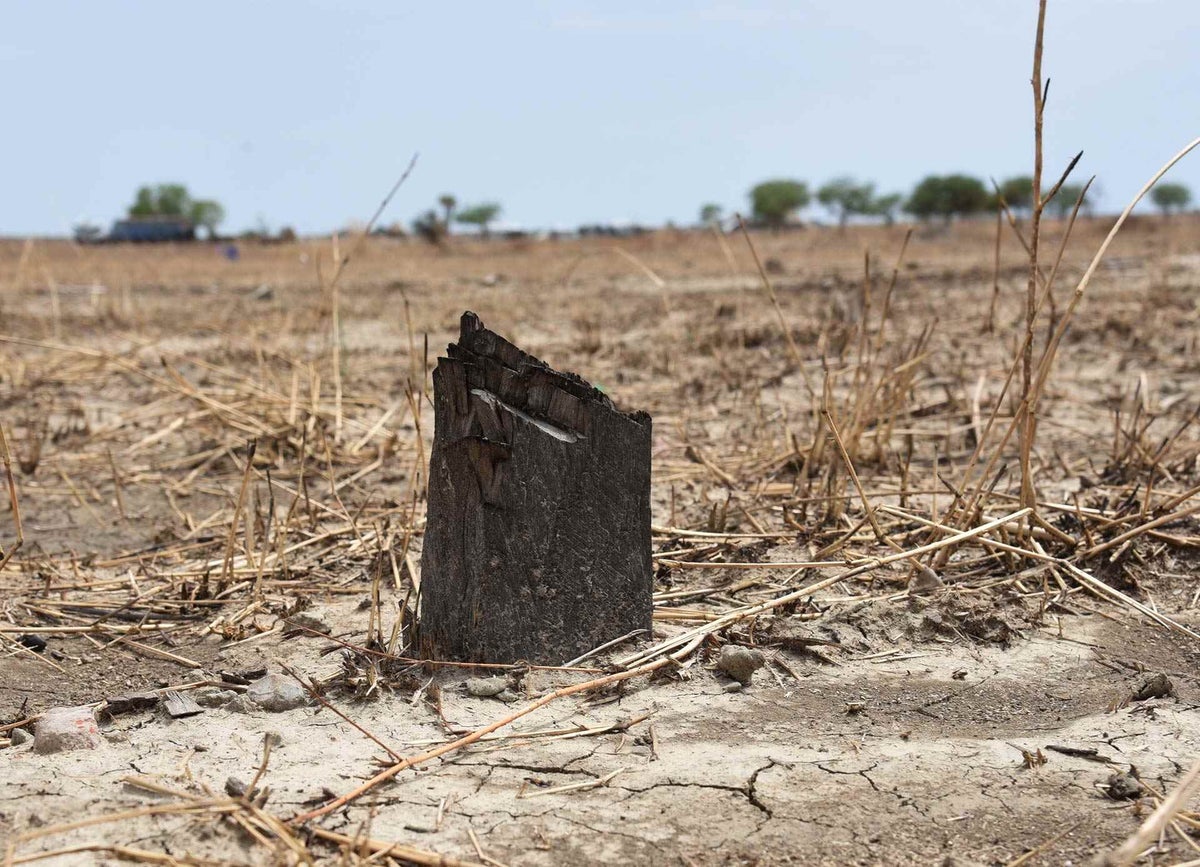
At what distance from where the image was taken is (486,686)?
2436mm

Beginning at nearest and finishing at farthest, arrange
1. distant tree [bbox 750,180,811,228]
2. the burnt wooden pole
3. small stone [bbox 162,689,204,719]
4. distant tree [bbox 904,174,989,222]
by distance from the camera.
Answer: small stone [bbox 162,689,204,719] < the burnt wooden pole < distant tree [bbox 904,174,989,222] < distant tree [bbox 750,180,811,228]

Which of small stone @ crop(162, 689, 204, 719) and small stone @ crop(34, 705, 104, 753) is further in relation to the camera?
small stone @ crop(162, 689, 204, 719)

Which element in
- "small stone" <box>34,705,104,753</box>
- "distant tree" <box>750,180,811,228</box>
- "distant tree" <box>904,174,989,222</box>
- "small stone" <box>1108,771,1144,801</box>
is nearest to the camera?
"small stone" <box>1108,771,1144,801</box>

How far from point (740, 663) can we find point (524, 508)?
0.59 m

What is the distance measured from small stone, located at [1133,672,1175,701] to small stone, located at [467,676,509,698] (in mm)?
1364

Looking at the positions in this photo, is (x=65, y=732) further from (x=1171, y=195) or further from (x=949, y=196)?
(x=1171, y=195)

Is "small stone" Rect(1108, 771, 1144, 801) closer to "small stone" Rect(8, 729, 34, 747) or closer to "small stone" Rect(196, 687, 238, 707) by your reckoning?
"small stone" Rect(196, 687, 238, 707)

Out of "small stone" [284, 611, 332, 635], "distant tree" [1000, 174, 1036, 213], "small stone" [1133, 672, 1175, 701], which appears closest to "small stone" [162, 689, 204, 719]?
"small stone" [284, 611, 332, 635]

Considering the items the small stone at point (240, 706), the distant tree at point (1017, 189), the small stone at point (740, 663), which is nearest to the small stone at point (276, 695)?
the small stone at point (240, 706)

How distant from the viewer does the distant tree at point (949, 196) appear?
6078 centimetres

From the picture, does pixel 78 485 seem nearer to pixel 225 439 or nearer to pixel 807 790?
pixel 225 439

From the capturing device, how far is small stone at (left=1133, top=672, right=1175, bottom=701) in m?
2.44

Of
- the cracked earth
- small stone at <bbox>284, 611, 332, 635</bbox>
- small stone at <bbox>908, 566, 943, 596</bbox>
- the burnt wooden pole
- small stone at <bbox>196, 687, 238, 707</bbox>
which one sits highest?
the burnt wooden pole

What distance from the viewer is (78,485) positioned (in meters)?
4.70
